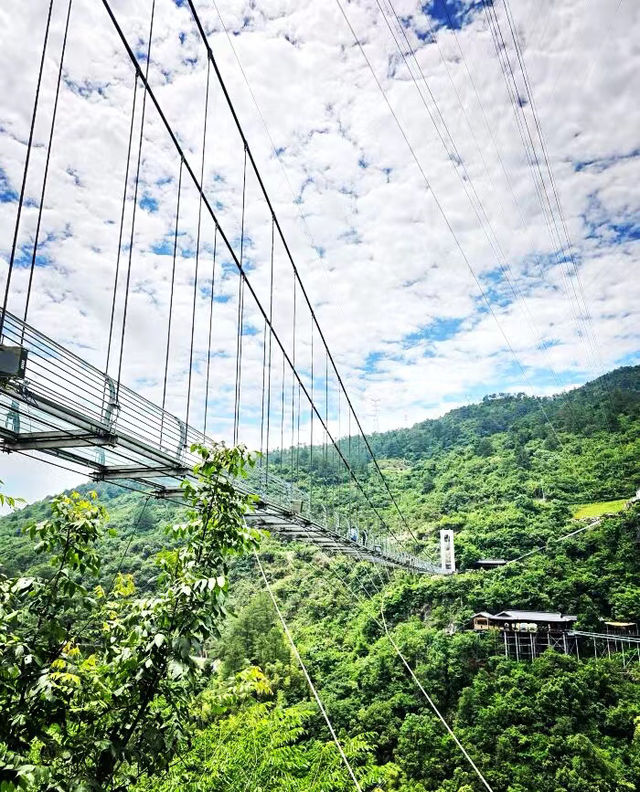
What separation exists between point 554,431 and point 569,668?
792 inches

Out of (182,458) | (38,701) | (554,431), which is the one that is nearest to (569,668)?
(182,458)

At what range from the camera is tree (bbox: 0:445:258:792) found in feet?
5.22

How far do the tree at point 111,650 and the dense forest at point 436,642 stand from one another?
0.08 metres

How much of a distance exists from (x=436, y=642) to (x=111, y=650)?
1530 cm

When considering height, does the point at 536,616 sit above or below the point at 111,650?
below

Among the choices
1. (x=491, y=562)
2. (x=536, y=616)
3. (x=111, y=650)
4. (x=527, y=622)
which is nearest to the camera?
(x=111, y=650)

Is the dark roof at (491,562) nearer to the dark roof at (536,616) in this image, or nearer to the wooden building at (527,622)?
the dark roof at (536,616)

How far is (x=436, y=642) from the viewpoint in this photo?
15500 millimetres

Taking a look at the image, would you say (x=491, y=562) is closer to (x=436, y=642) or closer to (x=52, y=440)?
(x=436, y=642)

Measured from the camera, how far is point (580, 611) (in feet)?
55.2

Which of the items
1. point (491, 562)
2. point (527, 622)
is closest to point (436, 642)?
point (527, 622)

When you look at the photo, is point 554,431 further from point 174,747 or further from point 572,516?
point 174,747

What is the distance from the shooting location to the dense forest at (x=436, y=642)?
697 cm

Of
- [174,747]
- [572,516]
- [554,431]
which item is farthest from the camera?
[554,431]
